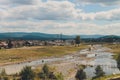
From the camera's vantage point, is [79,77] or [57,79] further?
[79,77]

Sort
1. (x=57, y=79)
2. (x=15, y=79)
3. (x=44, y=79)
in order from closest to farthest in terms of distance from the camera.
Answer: (x=57, y=79)
(x=44, y=79)
(x=15, y=79)

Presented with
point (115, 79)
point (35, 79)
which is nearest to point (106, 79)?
point (115, 79)

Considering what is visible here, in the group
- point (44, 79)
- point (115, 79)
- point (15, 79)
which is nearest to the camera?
point (115, 79)

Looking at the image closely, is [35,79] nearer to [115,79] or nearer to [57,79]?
[57,79]

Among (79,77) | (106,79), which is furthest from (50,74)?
(106,79)

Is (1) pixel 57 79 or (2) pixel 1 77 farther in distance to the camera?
(2) pixel 1 77

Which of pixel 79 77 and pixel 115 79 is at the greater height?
pixel 115 79

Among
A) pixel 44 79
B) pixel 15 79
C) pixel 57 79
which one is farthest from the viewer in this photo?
pixel 15 79

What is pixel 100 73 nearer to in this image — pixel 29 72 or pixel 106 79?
pixel 29 72

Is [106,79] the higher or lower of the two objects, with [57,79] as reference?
higher
